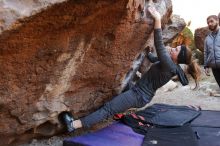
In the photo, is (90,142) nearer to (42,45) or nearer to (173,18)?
(42,45)

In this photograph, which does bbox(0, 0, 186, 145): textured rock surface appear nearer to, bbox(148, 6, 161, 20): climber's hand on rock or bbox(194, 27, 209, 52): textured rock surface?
bbox(148, 6, 161, 20): climber's hand on rock

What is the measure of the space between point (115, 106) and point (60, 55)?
4.31 ft

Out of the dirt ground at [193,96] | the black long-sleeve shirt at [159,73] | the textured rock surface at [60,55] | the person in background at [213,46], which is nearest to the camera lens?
the textured rock surface at [60,55]

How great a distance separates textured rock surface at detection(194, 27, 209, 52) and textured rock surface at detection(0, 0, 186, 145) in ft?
17.3

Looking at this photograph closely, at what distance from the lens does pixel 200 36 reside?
10.2m

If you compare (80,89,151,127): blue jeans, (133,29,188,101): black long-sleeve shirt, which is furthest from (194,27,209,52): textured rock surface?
(80,89,151,127): blue jeans

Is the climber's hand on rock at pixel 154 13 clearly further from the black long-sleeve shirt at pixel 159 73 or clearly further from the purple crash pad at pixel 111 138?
the purple crash pad at pixel 111 138

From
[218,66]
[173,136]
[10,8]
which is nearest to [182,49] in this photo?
[173,136]

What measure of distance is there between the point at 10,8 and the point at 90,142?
1.90 m

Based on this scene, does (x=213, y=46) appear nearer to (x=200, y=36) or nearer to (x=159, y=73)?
(x=159, y=73)

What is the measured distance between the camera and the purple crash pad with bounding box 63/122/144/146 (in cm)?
418

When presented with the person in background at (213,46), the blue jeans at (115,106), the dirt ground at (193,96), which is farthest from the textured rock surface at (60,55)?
the dirt ground at (193,96)

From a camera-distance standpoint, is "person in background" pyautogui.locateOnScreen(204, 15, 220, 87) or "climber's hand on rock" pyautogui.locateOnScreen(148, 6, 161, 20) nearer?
"climber's hand on rock" pyautogui.locateOnScreen(148, 6, 161, 20)

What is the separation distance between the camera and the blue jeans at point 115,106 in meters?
4.66
